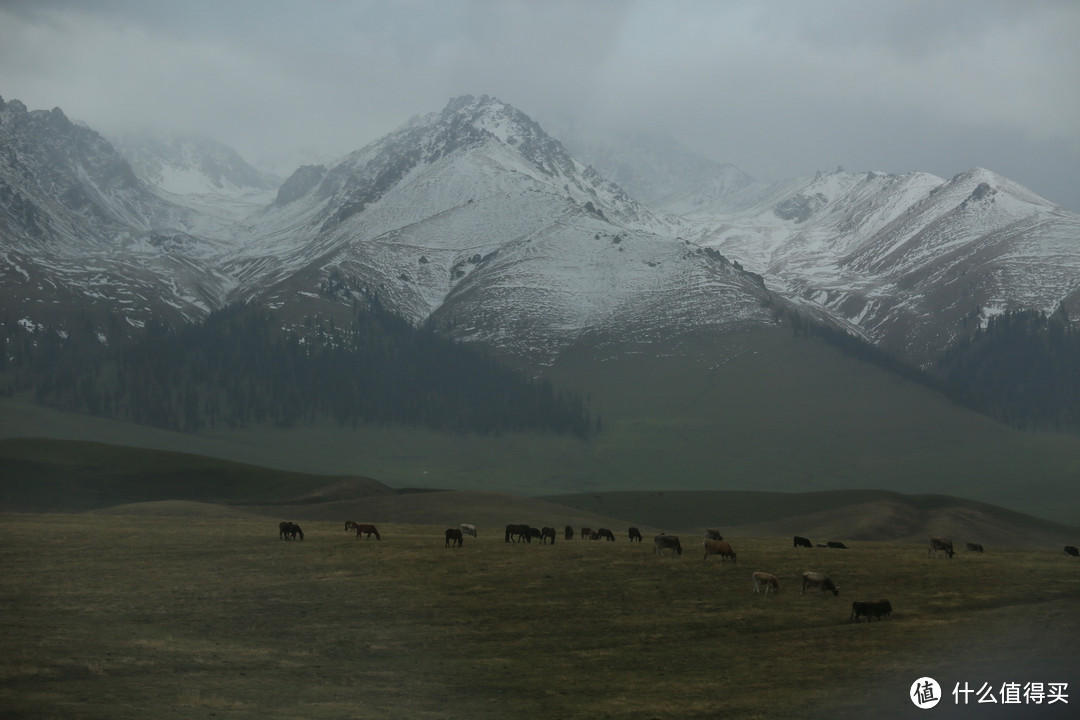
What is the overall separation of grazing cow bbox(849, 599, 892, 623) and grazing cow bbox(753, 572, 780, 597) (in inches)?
212

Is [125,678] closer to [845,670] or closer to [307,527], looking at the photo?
[845,670]

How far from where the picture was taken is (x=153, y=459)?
183 meters

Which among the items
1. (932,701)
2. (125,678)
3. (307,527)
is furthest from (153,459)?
(932,701)

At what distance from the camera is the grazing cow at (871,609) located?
45.4m

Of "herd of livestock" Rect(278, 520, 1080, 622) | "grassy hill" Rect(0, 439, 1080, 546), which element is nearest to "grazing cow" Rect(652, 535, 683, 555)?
"herd of livestock" Rect(278, 520, 1080, 622)

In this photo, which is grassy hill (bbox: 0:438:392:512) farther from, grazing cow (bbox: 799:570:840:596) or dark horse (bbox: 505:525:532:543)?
grazing cow (bbox: 799:570:840:596)

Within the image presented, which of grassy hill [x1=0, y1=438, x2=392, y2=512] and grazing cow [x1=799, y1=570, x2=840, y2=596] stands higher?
grassy hill [x1=0, y1=438, x2=392, y2=512]

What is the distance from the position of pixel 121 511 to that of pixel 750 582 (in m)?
80.9

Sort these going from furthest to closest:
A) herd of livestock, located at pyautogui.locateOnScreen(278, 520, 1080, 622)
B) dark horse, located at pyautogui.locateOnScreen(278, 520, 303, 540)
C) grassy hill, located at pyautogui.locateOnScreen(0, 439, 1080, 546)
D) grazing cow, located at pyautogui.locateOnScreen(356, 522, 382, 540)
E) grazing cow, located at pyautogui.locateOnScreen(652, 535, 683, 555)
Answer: grassy hill, located at pyautogui.locateOnScreen(0, 439, 1080, 546) < grazing cow, located at pyautogui.locateOnScreen(356, 522, 382, 540) < dark horse, located at pyautogui.locateOnScreen(278, 520, 303, 540) < grazing cow, located at pyautogui.locateOnScreen(652, 535, 683, 555) < herd of livestock, located at pyautogui.locateOnScreen(278, 520, 1080, 622)

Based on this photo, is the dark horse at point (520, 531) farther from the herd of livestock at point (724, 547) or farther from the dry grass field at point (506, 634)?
the dry grass field at point (506, 634)

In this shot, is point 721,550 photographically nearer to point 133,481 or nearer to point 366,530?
point 366,530

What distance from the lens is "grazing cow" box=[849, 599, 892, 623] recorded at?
45.4 metres

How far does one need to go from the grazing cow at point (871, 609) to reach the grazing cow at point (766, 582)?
17.6ft

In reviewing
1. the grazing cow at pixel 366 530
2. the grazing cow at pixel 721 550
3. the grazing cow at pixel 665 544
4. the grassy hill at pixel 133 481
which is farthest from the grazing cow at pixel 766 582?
the grassy hill at pixel 133 481
